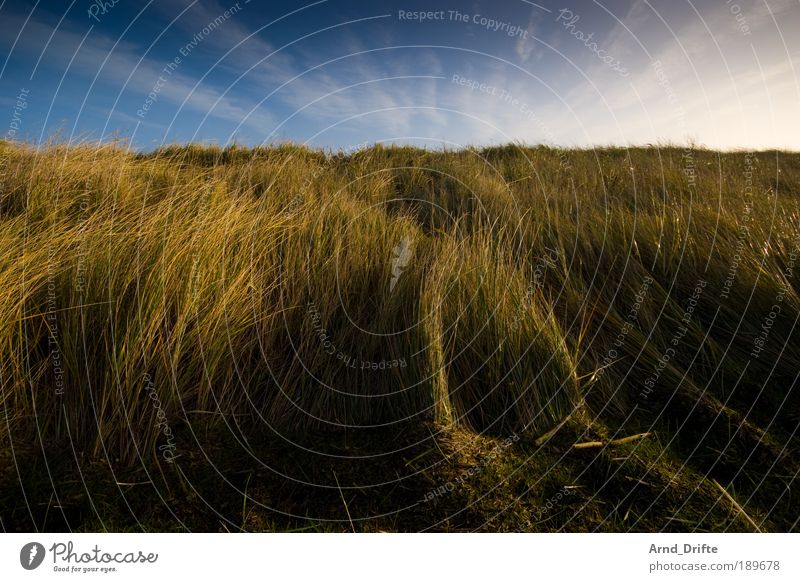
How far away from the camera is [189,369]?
6.71 feet

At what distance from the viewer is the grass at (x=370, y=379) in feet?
5.43

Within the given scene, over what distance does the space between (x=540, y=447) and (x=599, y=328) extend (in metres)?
0.97
